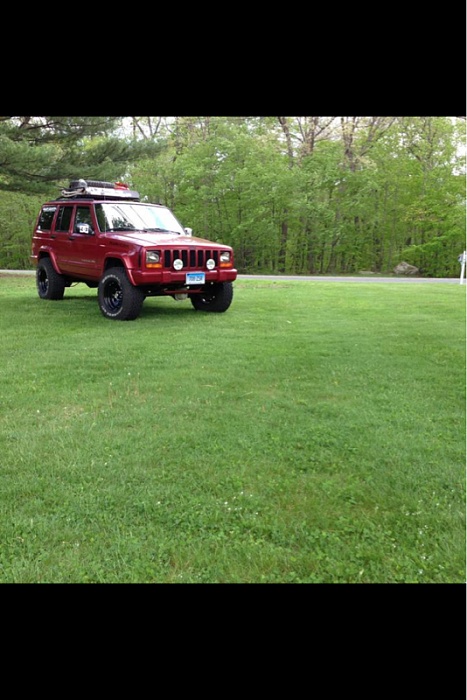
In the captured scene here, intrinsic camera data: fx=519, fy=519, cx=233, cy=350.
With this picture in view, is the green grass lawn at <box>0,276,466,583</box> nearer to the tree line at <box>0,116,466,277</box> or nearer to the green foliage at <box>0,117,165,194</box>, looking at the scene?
the green foliage at <box>0,117,165,194</box>

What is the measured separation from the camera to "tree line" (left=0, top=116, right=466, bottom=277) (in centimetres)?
2712

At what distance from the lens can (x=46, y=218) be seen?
11391 millimetres

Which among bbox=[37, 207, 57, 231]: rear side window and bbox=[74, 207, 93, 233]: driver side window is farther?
bbox=[37, 207, 57, 231]: rear side window

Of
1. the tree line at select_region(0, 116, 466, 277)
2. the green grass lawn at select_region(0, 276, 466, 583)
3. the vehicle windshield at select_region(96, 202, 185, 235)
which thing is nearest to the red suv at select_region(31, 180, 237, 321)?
the vehicle windshield at select_region(96, 202, 185, 235)

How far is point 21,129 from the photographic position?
691 inches

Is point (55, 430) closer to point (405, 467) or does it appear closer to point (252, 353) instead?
point (405, 467)

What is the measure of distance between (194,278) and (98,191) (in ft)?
11.3

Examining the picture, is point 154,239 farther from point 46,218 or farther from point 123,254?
point 46,218

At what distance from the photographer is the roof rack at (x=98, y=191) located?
10730 millimetres

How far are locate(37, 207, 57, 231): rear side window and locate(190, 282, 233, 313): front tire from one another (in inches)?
141

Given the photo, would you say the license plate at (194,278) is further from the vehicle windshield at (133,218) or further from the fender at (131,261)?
the vehicle windshield at (133,218)
